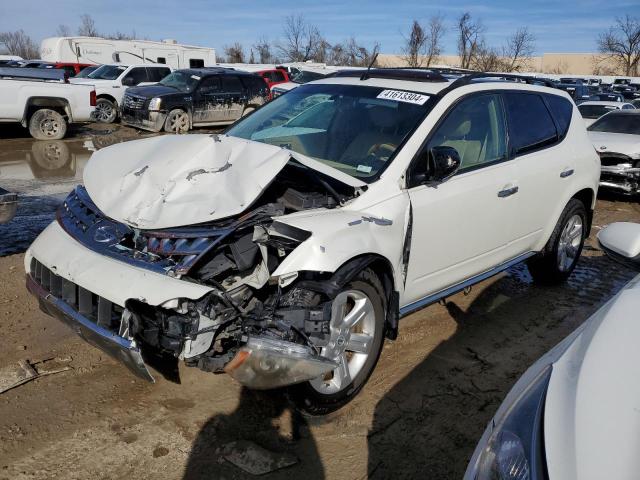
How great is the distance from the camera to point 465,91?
4.07 m

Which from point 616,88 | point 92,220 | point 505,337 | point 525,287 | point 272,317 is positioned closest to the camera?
point 272,317

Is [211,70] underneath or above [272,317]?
above

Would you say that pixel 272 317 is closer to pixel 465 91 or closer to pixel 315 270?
pixel 315 270

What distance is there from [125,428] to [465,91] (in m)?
3.11

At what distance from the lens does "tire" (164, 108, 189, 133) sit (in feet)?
48.8

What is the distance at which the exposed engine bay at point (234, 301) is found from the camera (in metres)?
2.76

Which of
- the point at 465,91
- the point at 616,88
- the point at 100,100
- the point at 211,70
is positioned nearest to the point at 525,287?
the point at 465,91

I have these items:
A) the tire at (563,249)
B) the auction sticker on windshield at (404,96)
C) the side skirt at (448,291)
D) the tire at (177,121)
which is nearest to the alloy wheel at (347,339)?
the side skirt at (448,291)

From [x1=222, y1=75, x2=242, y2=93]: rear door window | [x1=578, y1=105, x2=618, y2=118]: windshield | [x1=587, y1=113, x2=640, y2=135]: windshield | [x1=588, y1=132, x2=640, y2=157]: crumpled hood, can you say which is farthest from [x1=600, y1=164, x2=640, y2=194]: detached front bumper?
[x1=222, y1=75, x2=242, y2=93]: rear door window

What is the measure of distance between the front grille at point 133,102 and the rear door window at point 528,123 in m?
12.0

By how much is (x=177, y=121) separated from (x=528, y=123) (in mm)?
11920

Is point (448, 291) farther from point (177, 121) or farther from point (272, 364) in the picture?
point (177, 121)

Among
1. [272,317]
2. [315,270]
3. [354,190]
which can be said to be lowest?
[272,317]

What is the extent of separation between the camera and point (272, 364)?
2770 mm
